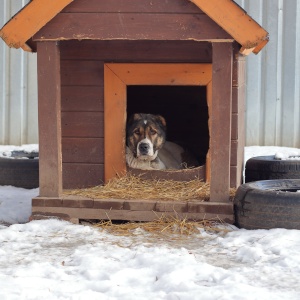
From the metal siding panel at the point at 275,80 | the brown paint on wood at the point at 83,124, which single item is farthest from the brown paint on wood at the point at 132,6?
the metal siding panel at the point at 275,80

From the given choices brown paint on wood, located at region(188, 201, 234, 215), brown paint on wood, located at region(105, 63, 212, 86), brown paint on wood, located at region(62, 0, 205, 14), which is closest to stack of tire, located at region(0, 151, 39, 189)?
brown paint on wood, located at region(105, 63, 212, 86)

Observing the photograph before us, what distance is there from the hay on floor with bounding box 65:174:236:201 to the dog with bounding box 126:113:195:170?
43 centimetres

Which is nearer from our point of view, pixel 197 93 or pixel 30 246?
pixel 30 246

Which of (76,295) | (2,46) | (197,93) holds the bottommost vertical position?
(76,295)

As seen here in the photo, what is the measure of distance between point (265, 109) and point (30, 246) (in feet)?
18.8

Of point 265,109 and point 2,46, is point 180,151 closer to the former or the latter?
point 265,109

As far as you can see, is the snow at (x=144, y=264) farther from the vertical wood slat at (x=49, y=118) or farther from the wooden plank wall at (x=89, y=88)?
the wooden plank wall at (x=89, y=88)

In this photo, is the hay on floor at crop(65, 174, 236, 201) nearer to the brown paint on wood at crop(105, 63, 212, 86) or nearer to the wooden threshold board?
the wooden threshold board

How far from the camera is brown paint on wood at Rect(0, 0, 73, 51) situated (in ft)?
19.7

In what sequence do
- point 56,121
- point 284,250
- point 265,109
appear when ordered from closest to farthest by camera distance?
point 284,250, point 56,121, point 265,109

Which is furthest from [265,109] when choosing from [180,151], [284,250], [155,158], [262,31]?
[284,250]

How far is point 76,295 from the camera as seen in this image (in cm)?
407

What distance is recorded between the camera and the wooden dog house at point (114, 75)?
5977 millimetres

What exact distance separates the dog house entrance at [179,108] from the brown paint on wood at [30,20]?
3.08 meters
